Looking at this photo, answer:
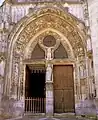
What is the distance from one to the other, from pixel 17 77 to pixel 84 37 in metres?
3.64

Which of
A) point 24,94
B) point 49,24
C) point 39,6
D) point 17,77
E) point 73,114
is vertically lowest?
point 73,114

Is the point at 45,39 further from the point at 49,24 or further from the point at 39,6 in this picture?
the point at 39,6

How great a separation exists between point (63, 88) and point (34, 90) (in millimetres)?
1900

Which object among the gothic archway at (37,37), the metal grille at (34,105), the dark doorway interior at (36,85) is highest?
the gothic archway at (37,37)

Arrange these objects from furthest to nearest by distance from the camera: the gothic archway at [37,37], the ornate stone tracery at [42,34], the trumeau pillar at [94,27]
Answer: the ornate stone tracery at [42,34] < the gothic archway at [37,37] < the trumeau pillar at [94,27]

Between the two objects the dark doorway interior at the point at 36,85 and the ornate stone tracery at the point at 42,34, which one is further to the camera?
the dark doorway interior at the point at 36,85

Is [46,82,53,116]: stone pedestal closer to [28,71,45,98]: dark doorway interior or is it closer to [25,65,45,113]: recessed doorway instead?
[25,65,45,113]: recessed doorway

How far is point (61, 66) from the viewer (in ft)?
31.9

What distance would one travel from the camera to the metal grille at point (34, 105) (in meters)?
8.98

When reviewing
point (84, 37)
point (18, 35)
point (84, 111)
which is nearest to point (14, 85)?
point (18, 35)

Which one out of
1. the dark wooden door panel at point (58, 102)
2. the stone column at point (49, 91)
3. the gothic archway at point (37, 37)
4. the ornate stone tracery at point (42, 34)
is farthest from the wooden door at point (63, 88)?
the ornate stone tracery at point (42, 34)

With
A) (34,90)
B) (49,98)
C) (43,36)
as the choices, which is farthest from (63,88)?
(43,36)

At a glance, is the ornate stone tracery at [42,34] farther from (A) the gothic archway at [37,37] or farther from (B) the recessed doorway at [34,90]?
(B) the recessed doorway at [34,90]

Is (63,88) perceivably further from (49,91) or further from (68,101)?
(49,91)
